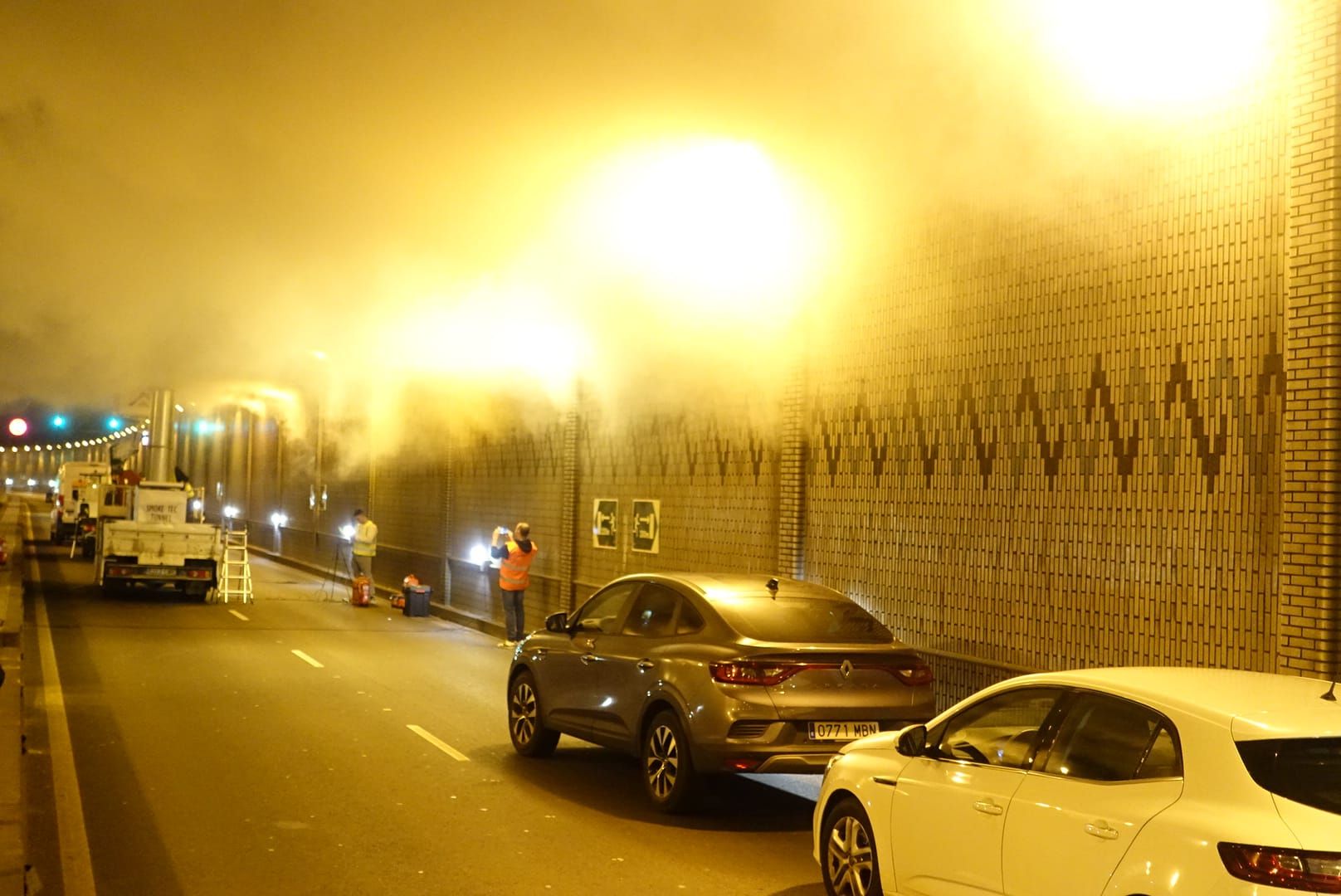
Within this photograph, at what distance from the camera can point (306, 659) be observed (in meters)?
15.2

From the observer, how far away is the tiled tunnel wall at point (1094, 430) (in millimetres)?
7441

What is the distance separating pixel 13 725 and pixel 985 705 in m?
7.27

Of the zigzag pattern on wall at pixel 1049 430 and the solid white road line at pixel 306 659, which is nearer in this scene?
the zigzag pattern on wall at pixel 1049 430

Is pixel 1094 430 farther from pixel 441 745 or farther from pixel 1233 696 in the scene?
pixel 441 745

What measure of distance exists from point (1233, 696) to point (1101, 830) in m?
0.68

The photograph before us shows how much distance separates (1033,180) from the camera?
988cm

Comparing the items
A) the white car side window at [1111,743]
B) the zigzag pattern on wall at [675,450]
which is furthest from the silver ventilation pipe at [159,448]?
the white car side window at [1111,743]

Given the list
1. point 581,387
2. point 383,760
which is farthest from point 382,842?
point 581,387

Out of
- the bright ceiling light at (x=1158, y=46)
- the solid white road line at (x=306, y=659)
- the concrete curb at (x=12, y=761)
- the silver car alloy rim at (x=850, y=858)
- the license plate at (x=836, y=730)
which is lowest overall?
the solid white road line at (x=306, y=659)

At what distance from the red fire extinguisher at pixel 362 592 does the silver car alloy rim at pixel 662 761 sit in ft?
52.6

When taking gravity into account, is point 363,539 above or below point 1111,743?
below

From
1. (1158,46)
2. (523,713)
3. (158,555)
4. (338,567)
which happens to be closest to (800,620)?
(523,713)

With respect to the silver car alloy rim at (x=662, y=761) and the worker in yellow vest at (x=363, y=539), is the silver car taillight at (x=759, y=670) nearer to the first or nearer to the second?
the silver car alloy rim at (x=662, y=761)

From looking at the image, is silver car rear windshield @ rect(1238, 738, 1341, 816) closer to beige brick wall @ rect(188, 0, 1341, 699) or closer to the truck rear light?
the truck rear light
